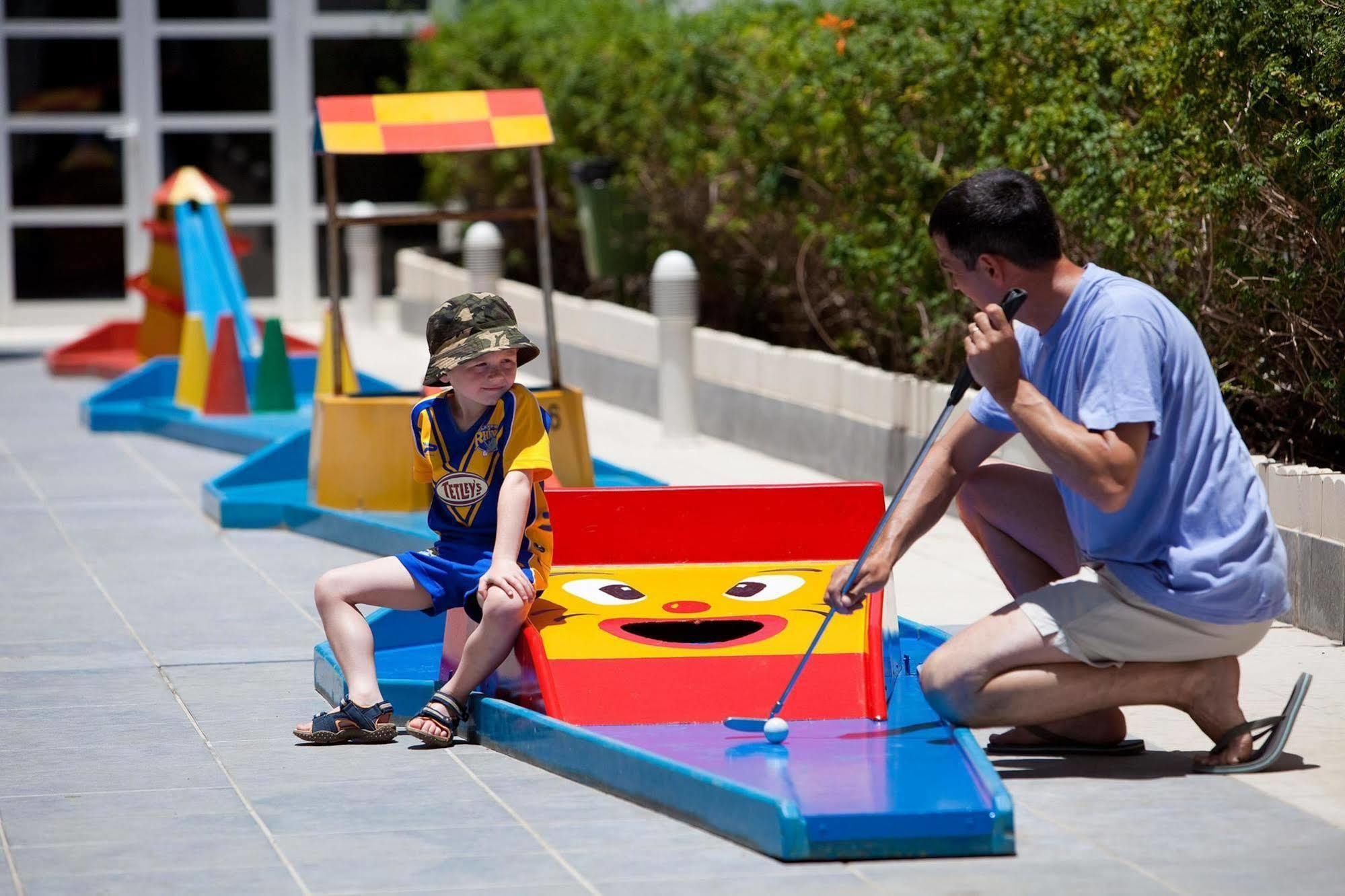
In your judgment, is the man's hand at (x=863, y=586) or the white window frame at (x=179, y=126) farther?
the white window frame at (x=179, y=126)

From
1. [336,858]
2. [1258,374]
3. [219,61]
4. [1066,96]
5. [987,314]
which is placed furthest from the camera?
[219,61]

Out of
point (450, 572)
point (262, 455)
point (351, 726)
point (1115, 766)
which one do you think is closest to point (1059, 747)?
point (1115, 766)

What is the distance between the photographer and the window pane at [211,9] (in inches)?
782

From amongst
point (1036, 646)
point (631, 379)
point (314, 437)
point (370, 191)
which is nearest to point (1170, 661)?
point (1036, 646)

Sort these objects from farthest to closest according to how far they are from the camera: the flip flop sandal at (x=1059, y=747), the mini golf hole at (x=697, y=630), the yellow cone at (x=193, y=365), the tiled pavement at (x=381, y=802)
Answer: the yellow cone at (x=193, y=365)
the mini golf hole at (x=697, y=630)
the flip flop sandal at (x=1059, y=747)
the tiled pavement at (x=381, y=802)

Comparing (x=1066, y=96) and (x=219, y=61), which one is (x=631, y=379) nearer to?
(x=1066, y=96)

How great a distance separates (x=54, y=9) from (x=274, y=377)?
8.96 metres

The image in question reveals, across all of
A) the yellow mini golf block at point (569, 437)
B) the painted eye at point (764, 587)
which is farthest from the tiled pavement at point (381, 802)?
the yellow mini golf block at point (569, 437)

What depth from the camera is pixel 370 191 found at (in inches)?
815

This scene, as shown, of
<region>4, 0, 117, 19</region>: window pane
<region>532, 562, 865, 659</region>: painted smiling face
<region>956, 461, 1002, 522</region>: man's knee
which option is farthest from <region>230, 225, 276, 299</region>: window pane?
<region>956, 461, 1002, 522</region>: man's knee

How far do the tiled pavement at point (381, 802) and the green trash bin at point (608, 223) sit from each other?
7.46m

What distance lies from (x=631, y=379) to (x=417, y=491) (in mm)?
4394

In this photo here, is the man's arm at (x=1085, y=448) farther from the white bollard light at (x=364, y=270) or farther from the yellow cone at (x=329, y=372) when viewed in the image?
the white bollard light at (x=364, y=270)

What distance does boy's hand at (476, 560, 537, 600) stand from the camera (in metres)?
5.23
